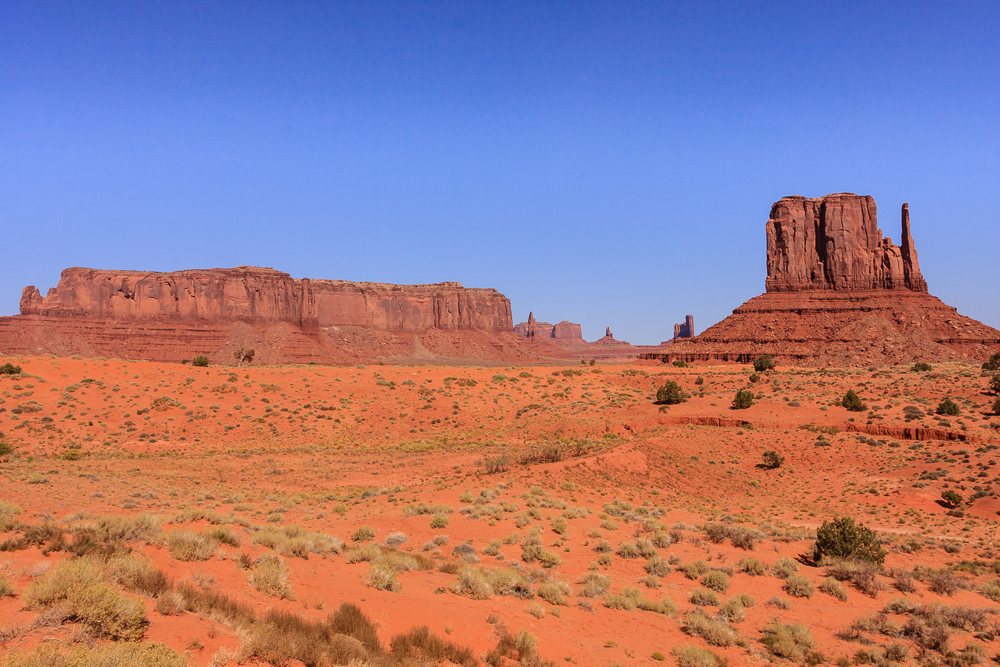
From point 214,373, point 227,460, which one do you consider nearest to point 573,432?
point 227,460

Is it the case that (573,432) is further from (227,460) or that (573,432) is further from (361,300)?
(361,300)

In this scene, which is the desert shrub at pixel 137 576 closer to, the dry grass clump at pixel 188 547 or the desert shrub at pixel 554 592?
the dry grass clump at pixel 188 547

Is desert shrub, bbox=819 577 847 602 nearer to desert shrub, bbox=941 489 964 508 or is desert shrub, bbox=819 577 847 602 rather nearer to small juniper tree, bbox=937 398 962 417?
desert shrub, bbox=941 489 964 508

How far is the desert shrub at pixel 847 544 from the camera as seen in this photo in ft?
49.8

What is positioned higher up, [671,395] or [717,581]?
[671,395]

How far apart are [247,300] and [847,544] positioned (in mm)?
135768

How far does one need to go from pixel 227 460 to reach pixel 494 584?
2225 cm

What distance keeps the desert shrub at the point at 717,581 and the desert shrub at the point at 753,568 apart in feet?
3.85

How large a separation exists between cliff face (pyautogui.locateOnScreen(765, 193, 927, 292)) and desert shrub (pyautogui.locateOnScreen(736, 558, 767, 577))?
97187mm

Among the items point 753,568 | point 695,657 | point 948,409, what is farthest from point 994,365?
point 695,657

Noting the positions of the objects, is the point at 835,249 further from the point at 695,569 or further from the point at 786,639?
the point at 786,639

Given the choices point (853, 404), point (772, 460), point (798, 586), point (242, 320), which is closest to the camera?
point (798, 586)

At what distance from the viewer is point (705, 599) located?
12141mm

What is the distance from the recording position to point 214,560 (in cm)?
966
